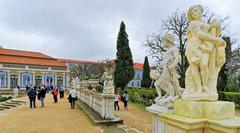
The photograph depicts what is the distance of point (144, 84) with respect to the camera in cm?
4078

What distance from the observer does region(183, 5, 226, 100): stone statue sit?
291 centimetres

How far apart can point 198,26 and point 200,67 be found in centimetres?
51

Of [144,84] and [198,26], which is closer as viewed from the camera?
[198,26]

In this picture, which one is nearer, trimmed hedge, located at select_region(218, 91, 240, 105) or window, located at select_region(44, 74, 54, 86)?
trimmed hedge, located at select_region(218, 91, 240, 105)

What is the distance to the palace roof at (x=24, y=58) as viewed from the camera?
50.8 m

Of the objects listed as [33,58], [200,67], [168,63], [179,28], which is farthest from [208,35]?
[33,58]

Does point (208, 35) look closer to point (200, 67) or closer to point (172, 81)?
point (200, 67)

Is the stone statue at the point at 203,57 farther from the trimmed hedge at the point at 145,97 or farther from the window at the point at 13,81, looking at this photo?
the window at the point at 13,81

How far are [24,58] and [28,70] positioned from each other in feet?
13.1

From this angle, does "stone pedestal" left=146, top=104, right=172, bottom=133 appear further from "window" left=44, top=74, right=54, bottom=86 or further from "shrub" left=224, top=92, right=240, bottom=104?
"window" left=44, top=74, right=54, bottom=86

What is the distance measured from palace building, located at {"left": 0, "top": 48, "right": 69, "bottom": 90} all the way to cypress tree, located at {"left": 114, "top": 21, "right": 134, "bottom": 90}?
1027 inches

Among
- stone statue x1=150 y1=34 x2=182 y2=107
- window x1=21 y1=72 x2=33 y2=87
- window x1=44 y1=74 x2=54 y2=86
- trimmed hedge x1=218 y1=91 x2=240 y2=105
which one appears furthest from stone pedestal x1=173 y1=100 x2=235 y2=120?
window x1=44 y1=74 x2=54 y2=86

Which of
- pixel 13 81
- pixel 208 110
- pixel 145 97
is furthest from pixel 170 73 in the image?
pixel 13 81

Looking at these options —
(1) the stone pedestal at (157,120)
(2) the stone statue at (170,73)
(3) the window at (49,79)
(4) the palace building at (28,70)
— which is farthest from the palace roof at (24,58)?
(1) the stone pedestal at (157,120)
